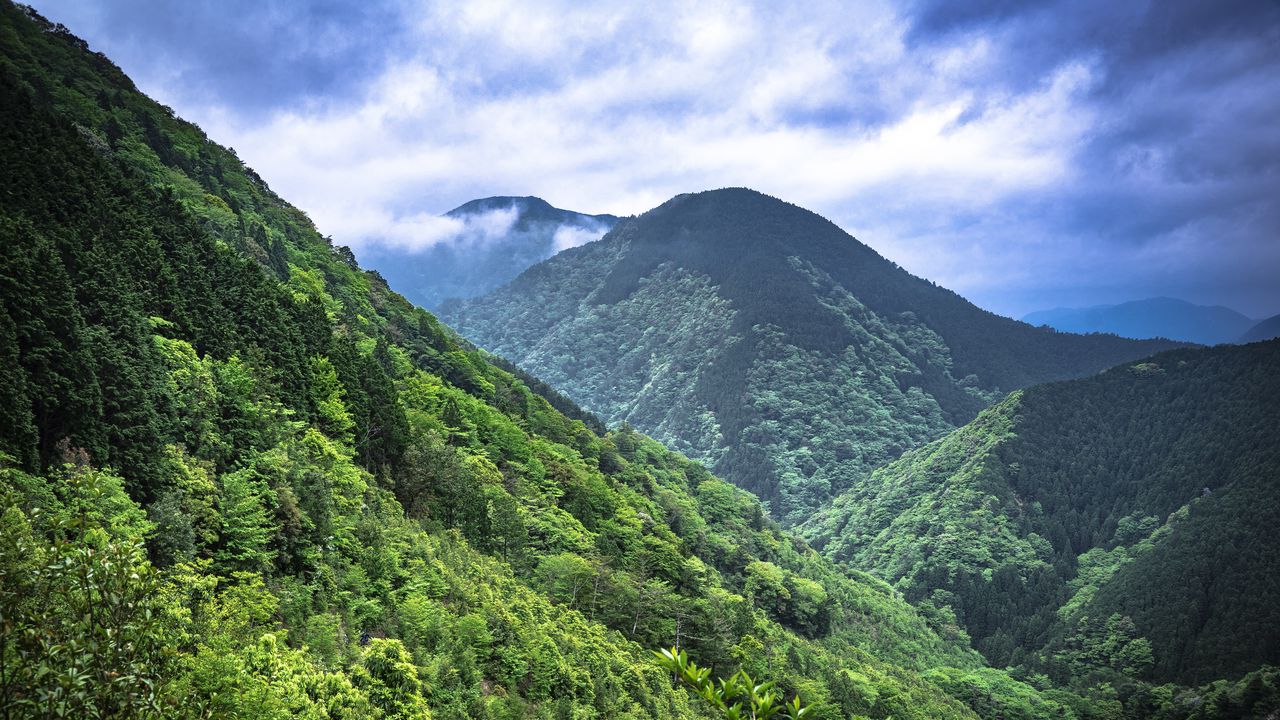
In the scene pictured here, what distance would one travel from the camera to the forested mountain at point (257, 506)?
37.9 ft

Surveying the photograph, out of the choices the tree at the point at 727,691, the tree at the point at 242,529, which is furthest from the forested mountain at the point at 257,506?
the tree at the point at 727,691

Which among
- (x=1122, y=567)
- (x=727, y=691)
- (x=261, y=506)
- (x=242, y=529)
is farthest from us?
(x=1122, y=567)

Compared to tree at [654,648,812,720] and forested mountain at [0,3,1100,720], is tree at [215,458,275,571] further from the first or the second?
tree at [654,648,812,720]

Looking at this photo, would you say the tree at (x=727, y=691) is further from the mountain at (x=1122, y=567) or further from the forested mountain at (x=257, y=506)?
the mountain at (x=1122, y=567)

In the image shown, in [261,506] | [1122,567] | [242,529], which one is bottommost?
[1122,567]

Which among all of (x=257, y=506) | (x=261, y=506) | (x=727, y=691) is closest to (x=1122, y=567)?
(x=261, y=506)

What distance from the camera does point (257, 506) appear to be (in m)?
25.9

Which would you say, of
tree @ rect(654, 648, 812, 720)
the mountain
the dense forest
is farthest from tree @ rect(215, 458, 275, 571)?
the mountain

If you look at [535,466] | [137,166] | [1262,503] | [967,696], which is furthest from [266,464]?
[1262,503]

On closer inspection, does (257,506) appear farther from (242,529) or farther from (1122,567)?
(1122,567)

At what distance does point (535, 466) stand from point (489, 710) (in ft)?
125

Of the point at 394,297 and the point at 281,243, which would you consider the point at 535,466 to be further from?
the point at 394,297

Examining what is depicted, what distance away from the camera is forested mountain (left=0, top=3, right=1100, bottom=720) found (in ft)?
37.9

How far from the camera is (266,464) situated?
29297 mm
